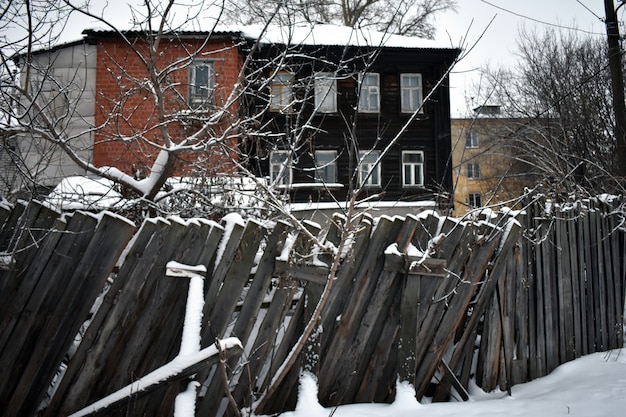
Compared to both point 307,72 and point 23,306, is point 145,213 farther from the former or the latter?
point 307,72

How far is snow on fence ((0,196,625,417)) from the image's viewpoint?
2.59 metres

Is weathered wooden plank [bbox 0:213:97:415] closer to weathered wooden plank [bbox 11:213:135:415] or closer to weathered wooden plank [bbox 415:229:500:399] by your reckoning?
weathered wooden plank [bbox 11:213:135:415]

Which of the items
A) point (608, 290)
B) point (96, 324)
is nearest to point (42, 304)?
point (96, 324)

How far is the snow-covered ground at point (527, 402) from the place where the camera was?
9.33 feet

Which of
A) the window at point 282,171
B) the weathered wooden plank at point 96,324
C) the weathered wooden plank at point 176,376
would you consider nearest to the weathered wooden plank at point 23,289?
the weathered wooden plank at point 96,324

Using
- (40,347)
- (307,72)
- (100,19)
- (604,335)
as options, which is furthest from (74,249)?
(307,72)

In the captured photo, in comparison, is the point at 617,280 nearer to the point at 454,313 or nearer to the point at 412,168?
the point at 454,313

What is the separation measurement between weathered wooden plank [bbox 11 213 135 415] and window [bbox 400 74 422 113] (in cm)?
1768

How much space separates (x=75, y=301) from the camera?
2645 mm

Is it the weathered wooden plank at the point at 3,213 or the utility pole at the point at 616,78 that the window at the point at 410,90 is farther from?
the weathered wooden plank at the point at 3,213

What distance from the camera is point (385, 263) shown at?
310 cm

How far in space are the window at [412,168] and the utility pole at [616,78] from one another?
32.9 ft

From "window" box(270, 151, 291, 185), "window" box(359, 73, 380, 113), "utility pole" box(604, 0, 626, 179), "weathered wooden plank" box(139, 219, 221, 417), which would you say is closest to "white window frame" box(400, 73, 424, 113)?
"window" box(359, 73, 380, 113)

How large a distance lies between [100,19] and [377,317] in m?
3.54
